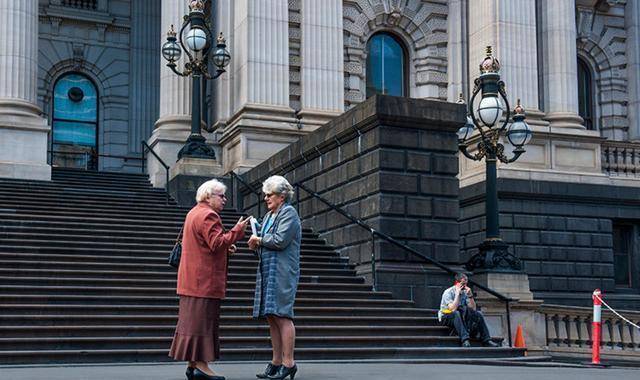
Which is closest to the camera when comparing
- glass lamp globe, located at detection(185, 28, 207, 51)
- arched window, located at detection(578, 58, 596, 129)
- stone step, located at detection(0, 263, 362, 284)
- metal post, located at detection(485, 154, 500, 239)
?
stone step, located at detection(0, 263, 362, 284)

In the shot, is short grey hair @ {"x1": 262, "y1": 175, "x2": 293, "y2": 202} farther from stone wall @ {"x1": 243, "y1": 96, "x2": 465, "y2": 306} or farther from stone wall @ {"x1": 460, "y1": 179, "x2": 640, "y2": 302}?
stone wall @ {"x1": 460, "y1": 179, "x2": 640, "y2": 302}

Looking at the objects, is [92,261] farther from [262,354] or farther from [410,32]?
[410,32]

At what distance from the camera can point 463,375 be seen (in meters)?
10.0

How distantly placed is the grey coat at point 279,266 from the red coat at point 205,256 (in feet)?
1.47

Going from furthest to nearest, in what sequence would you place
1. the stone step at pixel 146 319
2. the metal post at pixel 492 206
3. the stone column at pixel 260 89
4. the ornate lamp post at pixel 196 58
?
the stone column at pixel 260 89
the ornate lamp post at pixel 196 58
the metal post at pixel 492 206
the stone step at pixel 146 319

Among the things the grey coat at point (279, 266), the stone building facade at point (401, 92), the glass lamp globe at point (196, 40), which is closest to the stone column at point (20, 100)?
the stone building facade at point (401, 92)

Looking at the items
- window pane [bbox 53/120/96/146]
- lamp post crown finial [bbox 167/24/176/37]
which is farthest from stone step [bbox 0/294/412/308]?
window pane [bbox 53/120/96/146]

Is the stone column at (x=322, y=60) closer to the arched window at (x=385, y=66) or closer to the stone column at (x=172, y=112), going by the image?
the arched window at (x=385, y=66)

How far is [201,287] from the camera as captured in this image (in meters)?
8.73

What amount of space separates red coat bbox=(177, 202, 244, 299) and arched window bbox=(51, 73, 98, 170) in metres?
24.2

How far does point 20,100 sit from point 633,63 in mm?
18446

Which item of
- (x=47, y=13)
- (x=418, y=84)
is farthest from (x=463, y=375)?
(x=47, y=13)

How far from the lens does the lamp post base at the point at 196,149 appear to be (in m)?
23.1

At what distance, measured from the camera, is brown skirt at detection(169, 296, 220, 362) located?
8633 mm
